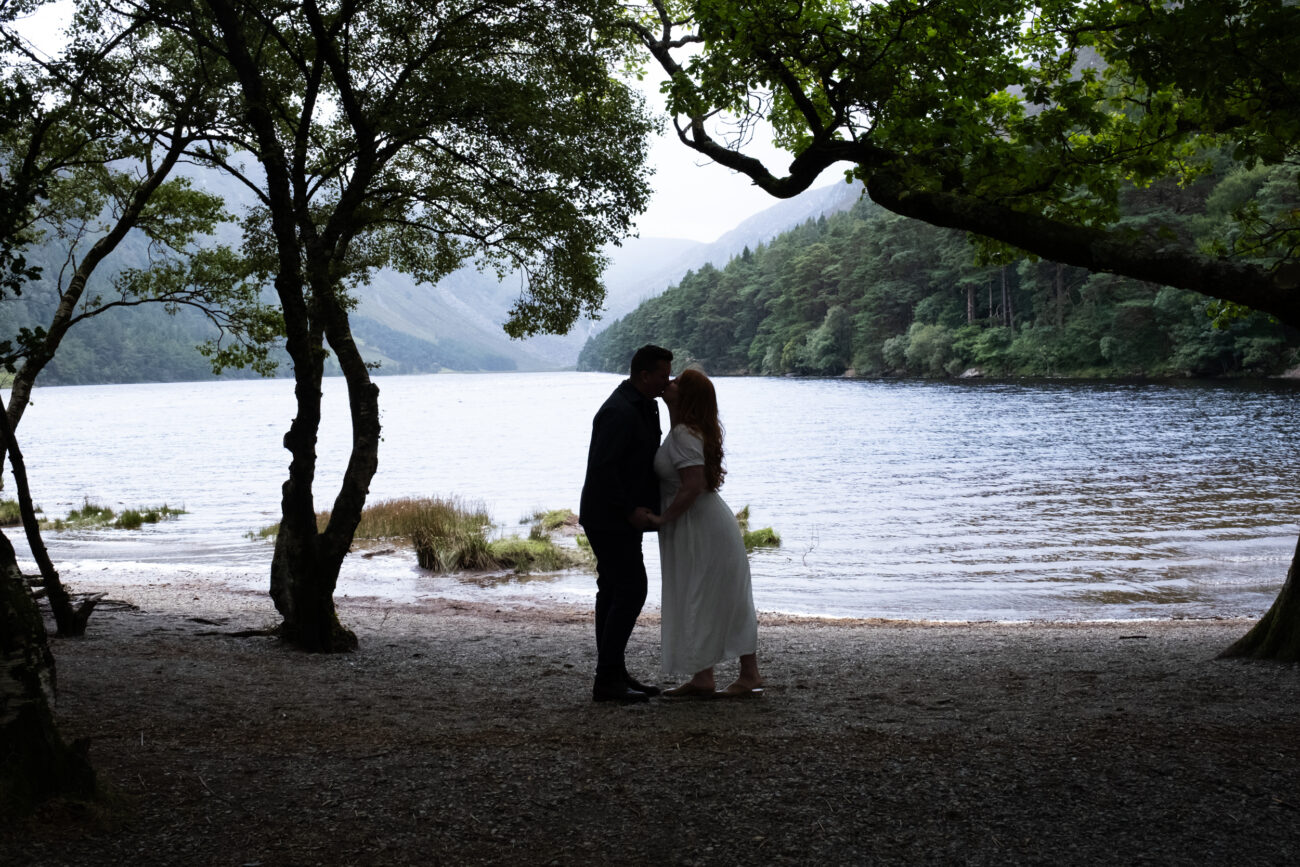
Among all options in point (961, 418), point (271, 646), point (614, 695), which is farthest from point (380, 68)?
point (961, 418)

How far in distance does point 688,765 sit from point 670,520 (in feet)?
5.94

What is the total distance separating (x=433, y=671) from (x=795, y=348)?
125988 mm

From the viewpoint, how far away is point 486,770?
498 centimetres

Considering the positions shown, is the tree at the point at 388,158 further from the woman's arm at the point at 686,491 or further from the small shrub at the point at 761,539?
the small shrub at the point at 761,539

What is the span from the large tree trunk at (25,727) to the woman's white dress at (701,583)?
139 inches

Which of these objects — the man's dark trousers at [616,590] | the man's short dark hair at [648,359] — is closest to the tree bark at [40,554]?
the man's dark trousers at [616,590]

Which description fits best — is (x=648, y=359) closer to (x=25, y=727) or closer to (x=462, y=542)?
(x=25, y=727)

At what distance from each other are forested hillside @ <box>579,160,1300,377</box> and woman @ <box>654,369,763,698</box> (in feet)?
14.0

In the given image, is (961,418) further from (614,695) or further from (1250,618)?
(614,695)

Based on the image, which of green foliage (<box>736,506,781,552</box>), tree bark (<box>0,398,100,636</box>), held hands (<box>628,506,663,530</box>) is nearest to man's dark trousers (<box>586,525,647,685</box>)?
held hands (<box>628,506,663,530</box>)

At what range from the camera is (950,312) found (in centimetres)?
10462

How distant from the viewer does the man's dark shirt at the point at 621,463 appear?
6332 millimetres

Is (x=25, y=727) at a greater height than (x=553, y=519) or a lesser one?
greater

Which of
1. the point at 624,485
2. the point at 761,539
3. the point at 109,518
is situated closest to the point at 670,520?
the point at 624,485
